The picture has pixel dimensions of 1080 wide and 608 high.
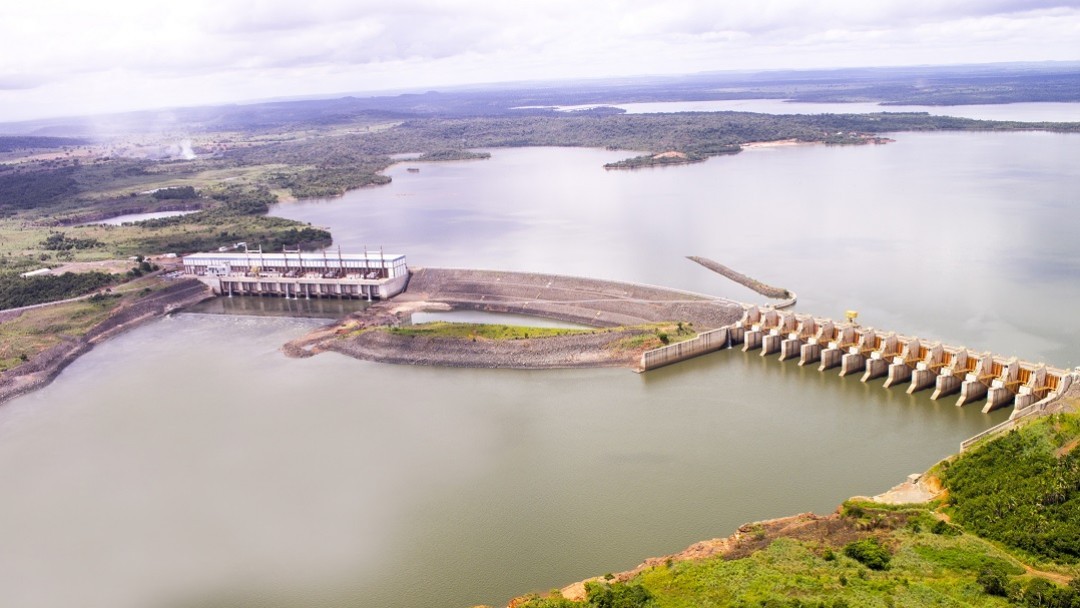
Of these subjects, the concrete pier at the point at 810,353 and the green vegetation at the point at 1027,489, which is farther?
the concrete pier at the point at 810,353

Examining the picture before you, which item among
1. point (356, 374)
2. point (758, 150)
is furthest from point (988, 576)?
point (758, 150)

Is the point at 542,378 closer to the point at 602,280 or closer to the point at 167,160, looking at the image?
the point at 602,280

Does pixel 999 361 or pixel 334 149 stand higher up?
pixel 334 149

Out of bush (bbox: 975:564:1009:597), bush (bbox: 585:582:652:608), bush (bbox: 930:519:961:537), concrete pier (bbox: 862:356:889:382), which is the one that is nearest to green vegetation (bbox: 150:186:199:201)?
concrete pier (bbox: 862:356:889:382)

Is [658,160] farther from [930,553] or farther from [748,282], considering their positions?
[930,553]

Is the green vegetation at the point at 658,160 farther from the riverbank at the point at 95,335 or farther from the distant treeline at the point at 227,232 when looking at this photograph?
the riverbank at the point at 95,335

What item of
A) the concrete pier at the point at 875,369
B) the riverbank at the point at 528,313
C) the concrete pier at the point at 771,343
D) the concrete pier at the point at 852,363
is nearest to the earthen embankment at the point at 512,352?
the riverbank at the point at 528,313

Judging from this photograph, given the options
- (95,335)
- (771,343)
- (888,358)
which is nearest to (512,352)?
(771,343)
